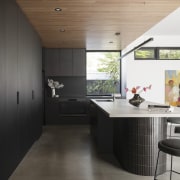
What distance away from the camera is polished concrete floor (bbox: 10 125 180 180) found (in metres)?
3.22

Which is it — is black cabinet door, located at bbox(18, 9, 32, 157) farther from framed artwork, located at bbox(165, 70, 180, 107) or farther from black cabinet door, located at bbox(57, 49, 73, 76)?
framed artwork, located at bbox(165, 70, 180, 107)

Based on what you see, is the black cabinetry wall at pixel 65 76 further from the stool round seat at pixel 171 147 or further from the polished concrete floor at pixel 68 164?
the stool round seat at pixel 171 147

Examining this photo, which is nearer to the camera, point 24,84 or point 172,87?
point 24,84

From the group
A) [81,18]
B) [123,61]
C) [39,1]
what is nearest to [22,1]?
[39,1]

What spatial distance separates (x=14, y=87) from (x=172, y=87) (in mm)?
5750

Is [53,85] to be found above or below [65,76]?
below

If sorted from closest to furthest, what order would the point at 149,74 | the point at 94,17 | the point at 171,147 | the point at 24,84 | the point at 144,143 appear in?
the point at 171,147 < the point at 144,143 < the point at 24,84 < the point at 94,17 < the point at 149,74

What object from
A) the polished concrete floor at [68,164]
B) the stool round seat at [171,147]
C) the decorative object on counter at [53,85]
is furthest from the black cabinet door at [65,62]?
the stool round seat at [171,147]

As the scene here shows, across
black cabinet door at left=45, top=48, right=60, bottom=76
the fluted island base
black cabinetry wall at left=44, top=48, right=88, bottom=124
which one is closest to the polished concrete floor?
the fluted island base

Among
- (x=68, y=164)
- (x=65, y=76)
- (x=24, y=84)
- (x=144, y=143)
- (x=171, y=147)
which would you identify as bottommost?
(x=68, y=164)

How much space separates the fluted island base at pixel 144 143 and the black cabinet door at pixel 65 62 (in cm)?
464

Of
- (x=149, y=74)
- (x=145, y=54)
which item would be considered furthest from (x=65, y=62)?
(x=149, y=74)

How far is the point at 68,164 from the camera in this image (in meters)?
3.74

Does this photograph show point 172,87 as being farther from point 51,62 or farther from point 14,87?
point 14,87
